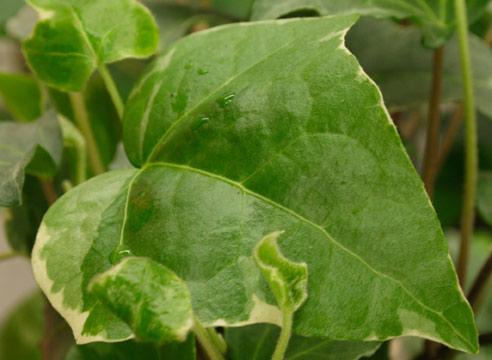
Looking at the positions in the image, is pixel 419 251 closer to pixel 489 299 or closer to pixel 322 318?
pixel 322 318

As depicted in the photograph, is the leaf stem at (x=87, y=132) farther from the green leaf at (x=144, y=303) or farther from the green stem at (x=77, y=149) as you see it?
the green leaf at (x=144, y=303)

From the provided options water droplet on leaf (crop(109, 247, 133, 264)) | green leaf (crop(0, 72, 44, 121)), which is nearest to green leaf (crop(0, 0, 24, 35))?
green leaf (crop(0, 72, 44, 121))

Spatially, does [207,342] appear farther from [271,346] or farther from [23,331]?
[23,331]

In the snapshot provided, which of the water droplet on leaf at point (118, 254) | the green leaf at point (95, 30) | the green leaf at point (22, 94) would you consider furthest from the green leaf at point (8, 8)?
the water droplet on leaf at point (118, 254)

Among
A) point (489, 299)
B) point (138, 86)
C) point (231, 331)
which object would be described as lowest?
point (489, 299)

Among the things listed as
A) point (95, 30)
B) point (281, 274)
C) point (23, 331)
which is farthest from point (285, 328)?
point (23, 331)

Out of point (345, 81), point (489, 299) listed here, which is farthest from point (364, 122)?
point (489, 299)
